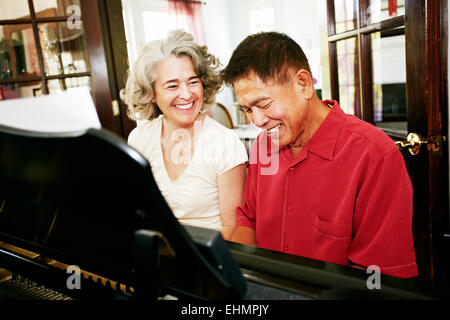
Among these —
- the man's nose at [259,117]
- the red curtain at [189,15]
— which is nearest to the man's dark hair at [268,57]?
the man's nose at [259,117]

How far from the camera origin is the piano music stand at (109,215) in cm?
38

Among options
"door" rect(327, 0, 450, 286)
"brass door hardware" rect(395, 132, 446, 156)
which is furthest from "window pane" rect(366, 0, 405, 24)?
"brass door hardware" rect(395, 132, 446, 156)

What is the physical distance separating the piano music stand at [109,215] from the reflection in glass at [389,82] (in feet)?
5.18

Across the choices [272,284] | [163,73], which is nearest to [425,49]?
[163,73]

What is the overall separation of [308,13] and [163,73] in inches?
181

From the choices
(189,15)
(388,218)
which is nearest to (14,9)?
(388,218)

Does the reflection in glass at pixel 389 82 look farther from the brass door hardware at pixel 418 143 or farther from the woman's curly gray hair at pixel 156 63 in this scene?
the woman's curly gray hair at pixel 156 63

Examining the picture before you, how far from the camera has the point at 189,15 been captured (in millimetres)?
5723

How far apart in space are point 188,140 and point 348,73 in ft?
3.27

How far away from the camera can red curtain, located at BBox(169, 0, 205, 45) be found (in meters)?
5.56

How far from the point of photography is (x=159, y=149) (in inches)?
62.8

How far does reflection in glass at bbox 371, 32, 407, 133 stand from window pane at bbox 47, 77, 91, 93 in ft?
5.76

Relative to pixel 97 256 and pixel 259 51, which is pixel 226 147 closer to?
pixel 259 51
